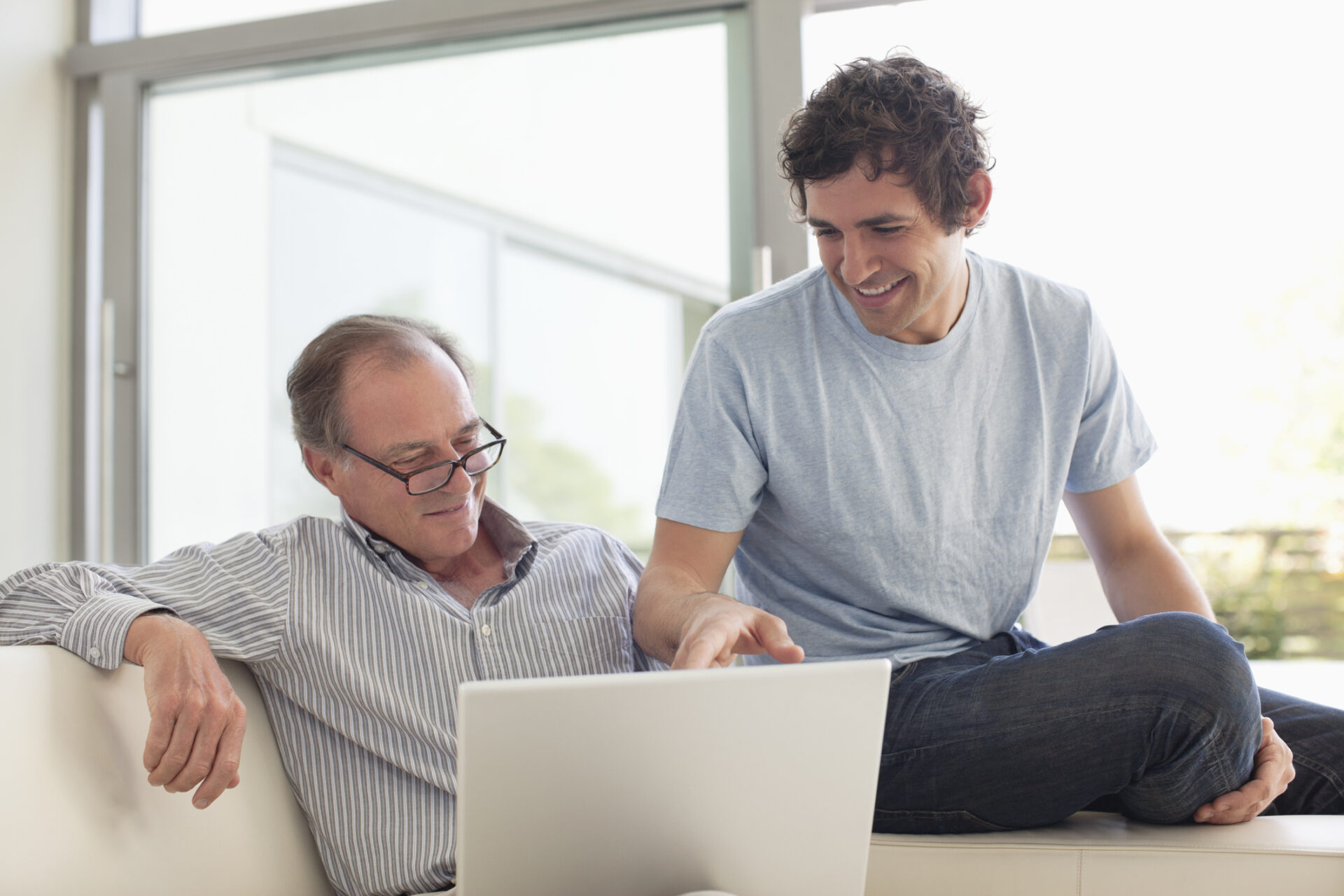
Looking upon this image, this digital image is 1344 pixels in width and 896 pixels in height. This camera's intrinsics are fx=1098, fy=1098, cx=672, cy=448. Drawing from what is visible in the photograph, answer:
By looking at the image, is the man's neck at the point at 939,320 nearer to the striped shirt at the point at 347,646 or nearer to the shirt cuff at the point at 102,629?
the striped shirt at the point at 347,646

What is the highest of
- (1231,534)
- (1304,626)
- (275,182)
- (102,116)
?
(102,116)

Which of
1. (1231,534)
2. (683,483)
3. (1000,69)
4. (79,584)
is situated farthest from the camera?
(1231,534)

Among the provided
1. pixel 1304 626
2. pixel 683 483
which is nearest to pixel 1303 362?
pixel 1304 626

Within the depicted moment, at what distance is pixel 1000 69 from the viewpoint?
7.91 feet

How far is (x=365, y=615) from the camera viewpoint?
1376 mm

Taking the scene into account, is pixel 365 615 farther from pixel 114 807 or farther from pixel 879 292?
pixel 879 292

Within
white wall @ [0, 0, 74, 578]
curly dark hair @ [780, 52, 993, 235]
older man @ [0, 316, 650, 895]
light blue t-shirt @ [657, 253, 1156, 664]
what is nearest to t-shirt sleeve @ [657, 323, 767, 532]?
light blue t-shirt @ [657, 253, 1156, 664]

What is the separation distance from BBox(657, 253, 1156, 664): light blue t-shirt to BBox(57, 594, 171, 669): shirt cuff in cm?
68

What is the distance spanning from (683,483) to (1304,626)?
4125 millimetres

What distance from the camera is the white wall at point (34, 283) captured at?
263cm

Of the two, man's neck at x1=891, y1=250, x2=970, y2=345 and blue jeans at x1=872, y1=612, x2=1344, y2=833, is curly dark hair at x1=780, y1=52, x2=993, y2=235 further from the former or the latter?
blue jeans at x1=872, y1=612, x2=1344, y2=833

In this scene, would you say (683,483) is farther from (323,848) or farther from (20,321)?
(20,321)

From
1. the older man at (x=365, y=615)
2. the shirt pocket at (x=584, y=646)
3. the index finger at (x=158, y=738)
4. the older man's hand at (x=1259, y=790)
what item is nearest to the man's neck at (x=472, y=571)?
the older man at (x=365, y=615)

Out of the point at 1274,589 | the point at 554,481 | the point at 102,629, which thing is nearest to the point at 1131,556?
the point at 554,481
